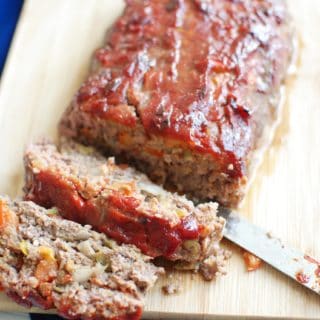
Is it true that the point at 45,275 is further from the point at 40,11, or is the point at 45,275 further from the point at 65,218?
the point at 40,11

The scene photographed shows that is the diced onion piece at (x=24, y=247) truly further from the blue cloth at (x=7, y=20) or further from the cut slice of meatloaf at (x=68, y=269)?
the blue cloth at (x=7, y=20)

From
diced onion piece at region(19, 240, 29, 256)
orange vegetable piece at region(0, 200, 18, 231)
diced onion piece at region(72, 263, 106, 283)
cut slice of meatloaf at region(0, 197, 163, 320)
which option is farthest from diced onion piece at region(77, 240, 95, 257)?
orange vegetable piece at region(0, 200, 18, 231)

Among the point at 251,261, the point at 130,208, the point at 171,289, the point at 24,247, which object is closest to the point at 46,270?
the point at 24,247

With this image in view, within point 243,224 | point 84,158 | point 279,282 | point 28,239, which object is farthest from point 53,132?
point 279,282

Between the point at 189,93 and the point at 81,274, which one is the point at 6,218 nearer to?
the point at 81,274

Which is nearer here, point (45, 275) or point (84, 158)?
point (45, 275)

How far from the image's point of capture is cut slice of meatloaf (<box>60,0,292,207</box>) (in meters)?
4.66

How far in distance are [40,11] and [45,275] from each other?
3.27 meters

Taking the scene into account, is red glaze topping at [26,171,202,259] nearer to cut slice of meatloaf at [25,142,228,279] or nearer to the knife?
cut slice of meatloaf at [25,142,228,279]

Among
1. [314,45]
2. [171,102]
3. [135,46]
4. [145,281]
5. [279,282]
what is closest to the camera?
[145,281]

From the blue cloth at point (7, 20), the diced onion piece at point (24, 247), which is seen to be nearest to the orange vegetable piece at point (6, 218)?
the diced onion piece at point (24, 247)

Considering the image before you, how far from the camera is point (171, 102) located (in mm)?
4766

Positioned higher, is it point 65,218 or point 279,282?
point 65,218

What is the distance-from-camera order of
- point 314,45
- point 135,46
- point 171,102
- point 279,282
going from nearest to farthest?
point 279,282 < point 171,102 < point 135,46 < point 314,45
